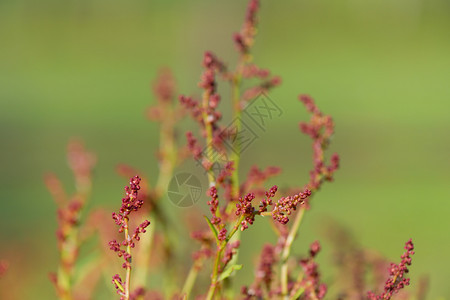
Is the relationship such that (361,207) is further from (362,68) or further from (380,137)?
(362,68)

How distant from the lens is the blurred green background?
284 cm

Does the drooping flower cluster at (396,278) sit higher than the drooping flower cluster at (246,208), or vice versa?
the drooping flower cluster at (246,208)

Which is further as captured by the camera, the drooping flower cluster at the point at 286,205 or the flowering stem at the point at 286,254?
the flowering stem at the point at 286,254

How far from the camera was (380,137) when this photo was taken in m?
4.77

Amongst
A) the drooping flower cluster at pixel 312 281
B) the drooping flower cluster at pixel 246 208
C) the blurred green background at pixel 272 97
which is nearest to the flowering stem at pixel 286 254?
the drooping flower cluster at pixel 312 281

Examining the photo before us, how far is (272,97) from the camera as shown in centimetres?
461

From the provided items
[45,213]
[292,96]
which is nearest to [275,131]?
[292,96]

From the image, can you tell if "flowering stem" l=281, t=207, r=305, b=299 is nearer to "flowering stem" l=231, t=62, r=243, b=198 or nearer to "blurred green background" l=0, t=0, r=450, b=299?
"flowering stem" l=231, t=62, r=243, b=198

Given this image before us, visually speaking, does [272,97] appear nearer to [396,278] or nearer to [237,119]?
[237,119]

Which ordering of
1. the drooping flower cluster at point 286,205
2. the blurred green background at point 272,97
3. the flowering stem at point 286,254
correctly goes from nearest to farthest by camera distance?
the drooping flower cluster at point 286,205 → the flowering stem at point 286,254 → the blurred green background at point 272,97

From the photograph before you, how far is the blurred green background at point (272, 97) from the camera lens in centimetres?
284

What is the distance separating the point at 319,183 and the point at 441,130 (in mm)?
4437

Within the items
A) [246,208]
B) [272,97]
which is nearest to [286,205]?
[246,208]

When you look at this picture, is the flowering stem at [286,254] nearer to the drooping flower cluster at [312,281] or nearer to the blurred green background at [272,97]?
the drooping flower cluster at [312,281]
